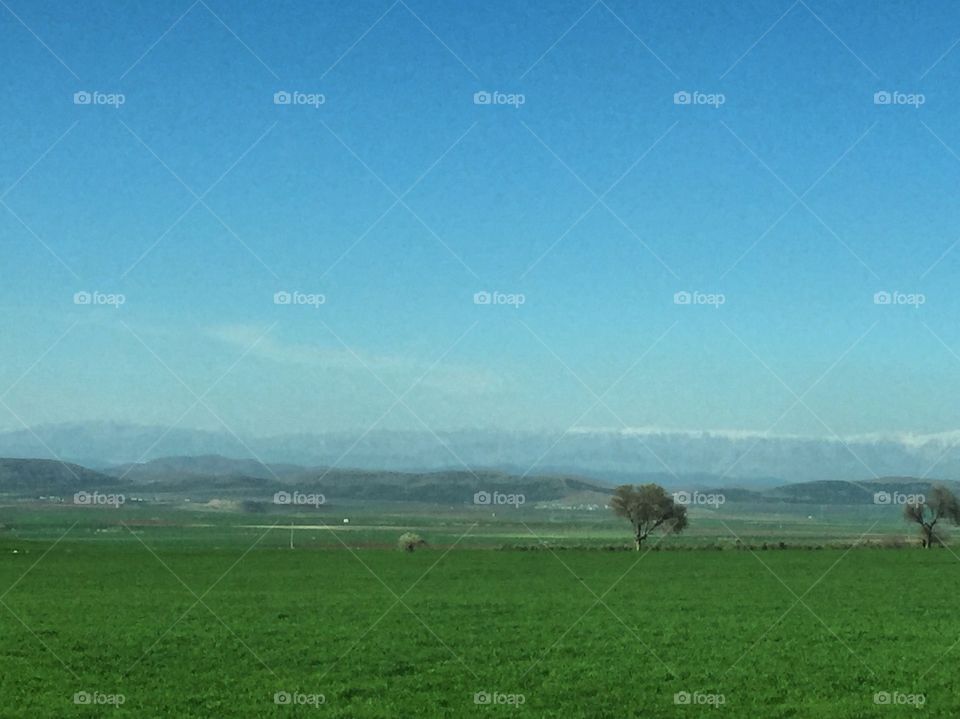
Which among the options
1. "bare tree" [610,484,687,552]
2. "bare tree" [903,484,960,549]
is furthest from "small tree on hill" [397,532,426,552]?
"bare tree" [903,484,960,549]

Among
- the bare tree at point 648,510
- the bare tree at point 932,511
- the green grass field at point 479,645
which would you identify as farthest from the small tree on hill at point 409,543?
the bare tree at point 932,511

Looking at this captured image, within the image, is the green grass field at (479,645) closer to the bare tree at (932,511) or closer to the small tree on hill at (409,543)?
the small tree on hill at (409,543)

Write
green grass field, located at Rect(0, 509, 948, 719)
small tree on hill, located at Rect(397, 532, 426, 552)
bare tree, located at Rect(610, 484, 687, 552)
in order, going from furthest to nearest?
bare tree, located at Rect(610, 484, 687, 552) < small tree on hill, located at Rect(397, 532, 426, 552) < green grass field, located at Rect(0, 509, 948, 719)

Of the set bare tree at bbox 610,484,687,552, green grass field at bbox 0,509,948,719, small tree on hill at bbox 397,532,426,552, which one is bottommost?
green grass field at bbox 0,509,948,719

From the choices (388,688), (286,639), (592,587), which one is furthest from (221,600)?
(388,688)

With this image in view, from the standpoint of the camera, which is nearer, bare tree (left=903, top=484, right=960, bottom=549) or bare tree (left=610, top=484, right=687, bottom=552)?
bare tree (left=903, top=484, right=960, bottom=549)

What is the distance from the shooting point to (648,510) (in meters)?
142

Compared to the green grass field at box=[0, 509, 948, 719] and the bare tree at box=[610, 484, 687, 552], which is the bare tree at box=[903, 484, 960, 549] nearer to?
the bare tree at box=[610, 484, 687, 552]

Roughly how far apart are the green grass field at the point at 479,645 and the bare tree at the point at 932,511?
238 ft

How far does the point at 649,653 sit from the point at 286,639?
10637 mm

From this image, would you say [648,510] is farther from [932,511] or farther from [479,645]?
[479,645]

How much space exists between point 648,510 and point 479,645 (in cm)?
11137

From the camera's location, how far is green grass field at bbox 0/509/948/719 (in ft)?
79.4

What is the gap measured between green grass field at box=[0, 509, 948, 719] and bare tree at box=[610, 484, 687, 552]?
7379 centimetres
